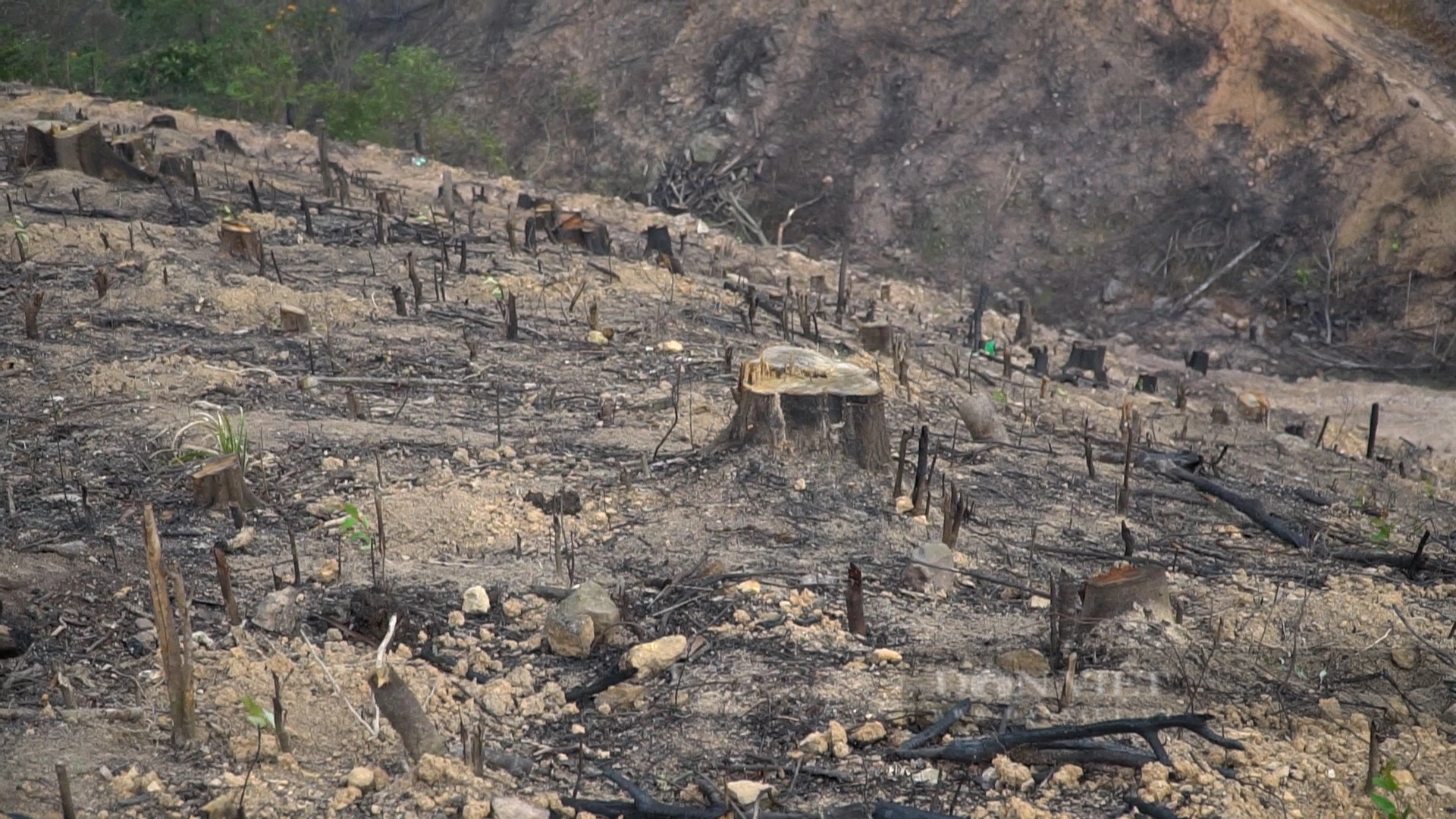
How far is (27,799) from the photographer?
2979 mm

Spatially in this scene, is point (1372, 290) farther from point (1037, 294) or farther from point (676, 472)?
point (676, 472)

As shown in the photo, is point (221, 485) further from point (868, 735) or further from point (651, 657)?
point (868, 735)

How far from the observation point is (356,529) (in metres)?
4.73

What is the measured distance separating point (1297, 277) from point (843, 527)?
1048 centimetres

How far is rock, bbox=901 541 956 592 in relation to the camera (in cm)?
463

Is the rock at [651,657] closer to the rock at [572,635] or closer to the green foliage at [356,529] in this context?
the rock at [572,635]

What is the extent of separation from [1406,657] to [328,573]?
12.2ft

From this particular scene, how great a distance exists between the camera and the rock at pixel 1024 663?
12.9 ft

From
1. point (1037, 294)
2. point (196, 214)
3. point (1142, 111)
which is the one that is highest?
point (1142, 111)

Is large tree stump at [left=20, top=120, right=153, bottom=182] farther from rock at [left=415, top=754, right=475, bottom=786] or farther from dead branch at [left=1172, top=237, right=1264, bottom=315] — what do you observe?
dead branch at [left=1172, top=237, right=1264, bottom=315]

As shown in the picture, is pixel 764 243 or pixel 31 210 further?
pixel 764 243

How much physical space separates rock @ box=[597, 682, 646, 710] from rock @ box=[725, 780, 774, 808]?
1.84 ft

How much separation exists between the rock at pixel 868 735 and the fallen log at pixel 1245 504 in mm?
2842

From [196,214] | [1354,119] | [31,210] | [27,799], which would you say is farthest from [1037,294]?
[27,799]
